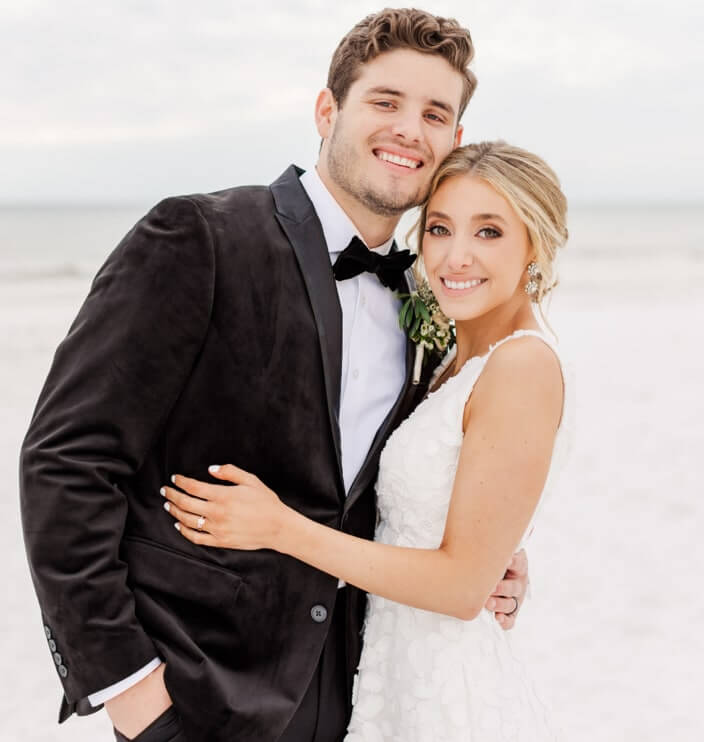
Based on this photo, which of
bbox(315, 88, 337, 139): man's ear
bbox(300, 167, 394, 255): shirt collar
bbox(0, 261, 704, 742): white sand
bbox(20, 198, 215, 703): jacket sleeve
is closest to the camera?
bbox(20, 198, 215, 703): jacket sleeve

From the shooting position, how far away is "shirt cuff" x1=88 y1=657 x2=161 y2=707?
6.10 feet

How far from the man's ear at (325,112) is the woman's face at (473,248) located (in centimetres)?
38

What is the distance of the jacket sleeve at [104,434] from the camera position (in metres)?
1.85

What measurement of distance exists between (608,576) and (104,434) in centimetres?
435

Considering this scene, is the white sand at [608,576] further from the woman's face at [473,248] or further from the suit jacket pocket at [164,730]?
the woman's face at [473,248]

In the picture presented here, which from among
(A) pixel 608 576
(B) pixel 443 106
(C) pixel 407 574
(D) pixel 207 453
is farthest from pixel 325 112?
(A) pixel 608 576

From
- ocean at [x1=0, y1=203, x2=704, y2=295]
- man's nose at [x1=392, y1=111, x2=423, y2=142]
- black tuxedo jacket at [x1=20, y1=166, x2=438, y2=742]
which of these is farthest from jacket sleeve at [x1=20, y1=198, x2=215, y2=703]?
ocean at [x1=0, y1=203, x2=704, y2=295]

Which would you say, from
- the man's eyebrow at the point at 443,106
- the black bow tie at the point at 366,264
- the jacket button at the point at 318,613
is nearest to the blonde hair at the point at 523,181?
the man's eyebrow at the point at 443,106

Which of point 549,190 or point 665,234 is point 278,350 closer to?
point 549,190

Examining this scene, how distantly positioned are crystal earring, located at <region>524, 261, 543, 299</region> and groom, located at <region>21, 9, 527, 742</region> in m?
0.53

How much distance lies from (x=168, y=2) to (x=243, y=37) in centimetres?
531

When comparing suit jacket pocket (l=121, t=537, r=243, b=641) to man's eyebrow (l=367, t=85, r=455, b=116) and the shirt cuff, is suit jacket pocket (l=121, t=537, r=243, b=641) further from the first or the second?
man's eyebrow (l=367, t=85, r=455, b=116)

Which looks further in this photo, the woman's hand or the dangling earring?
the dangling earring

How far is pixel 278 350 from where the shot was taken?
6.66ft
